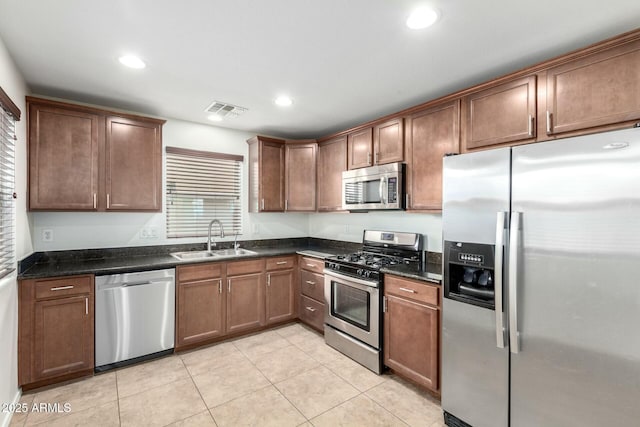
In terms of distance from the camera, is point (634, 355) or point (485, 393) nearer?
point (634, 355)

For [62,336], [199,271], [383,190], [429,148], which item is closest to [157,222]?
[199,271]

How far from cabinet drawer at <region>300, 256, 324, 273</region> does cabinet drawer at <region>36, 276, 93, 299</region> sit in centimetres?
216

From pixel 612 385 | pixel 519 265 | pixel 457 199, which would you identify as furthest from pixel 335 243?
pixel 612 385

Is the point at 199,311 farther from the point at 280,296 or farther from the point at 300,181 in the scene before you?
the point at 300,181

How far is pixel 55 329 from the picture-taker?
2.54 metres

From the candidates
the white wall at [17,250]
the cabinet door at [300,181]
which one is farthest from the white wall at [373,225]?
the white wall at [17,250]

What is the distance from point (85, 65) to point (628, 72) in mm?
3589

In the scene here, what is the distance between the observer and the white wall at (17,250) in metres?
2.03

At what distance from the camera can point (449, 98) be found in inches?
101

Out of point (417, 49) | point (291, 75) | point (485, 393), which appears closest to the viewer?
point (485, 393)

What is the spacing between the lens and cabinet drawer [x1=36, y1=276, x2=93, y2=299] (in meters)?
2.48

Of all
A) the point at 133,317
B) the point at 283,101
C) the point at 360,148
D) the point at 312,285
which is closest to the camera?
the point at 133,317

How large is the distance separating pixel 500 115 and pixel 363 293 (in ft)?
6.13

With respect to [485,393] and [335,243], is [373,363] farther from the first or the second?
[335,243]
